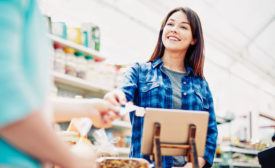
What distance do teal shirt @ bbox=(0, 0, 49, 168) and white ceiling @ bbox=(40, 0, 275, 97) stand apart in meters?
2.74

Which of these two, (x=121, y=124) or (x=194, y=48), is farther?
(x=121, y=124)

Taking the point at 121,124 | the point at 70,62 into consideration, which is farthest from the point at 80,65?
the point at 121,124

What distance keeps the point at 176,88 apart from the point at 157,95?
0.13 m

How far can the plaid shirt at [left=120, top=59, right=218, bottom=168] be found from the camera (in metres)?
1.45

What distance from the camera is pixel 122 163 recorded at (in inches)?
39.9

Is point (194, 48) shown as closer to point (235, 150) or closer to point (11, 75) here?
point (11, 75)

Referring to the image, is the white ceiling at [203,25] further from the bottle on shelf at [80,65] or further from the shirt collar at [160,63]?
the shirt collar at [160,63]

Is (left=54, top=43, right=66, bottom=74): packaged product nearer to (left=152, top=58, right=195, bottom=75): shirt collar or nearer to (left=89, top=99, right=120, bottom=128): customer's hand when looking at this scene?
(left=152, top=58, right=195, bottom=75): shirt collar

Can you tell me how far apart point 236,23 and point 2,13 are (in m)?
5.87

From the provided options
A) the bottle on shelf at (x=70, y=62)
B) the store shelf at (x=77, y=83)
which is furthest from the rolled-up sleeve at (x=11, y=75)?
the bottle on shelf at (x=70, y=62)

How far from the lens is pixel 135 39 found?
4.98 m

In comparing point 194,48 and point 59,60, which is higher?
point 59,60

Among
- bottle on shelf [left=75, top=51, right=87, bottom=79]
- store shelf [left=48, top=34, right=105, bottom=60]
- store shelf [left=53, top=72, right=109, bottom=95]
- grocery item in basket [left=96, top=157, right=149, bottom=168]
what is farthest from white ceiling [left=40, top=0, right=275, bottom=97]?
grocery item in basket [left=96, top=157, right=149, bottom=168]

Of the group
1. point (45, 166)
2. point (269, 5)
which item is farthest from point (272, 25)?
point (45, 166)
